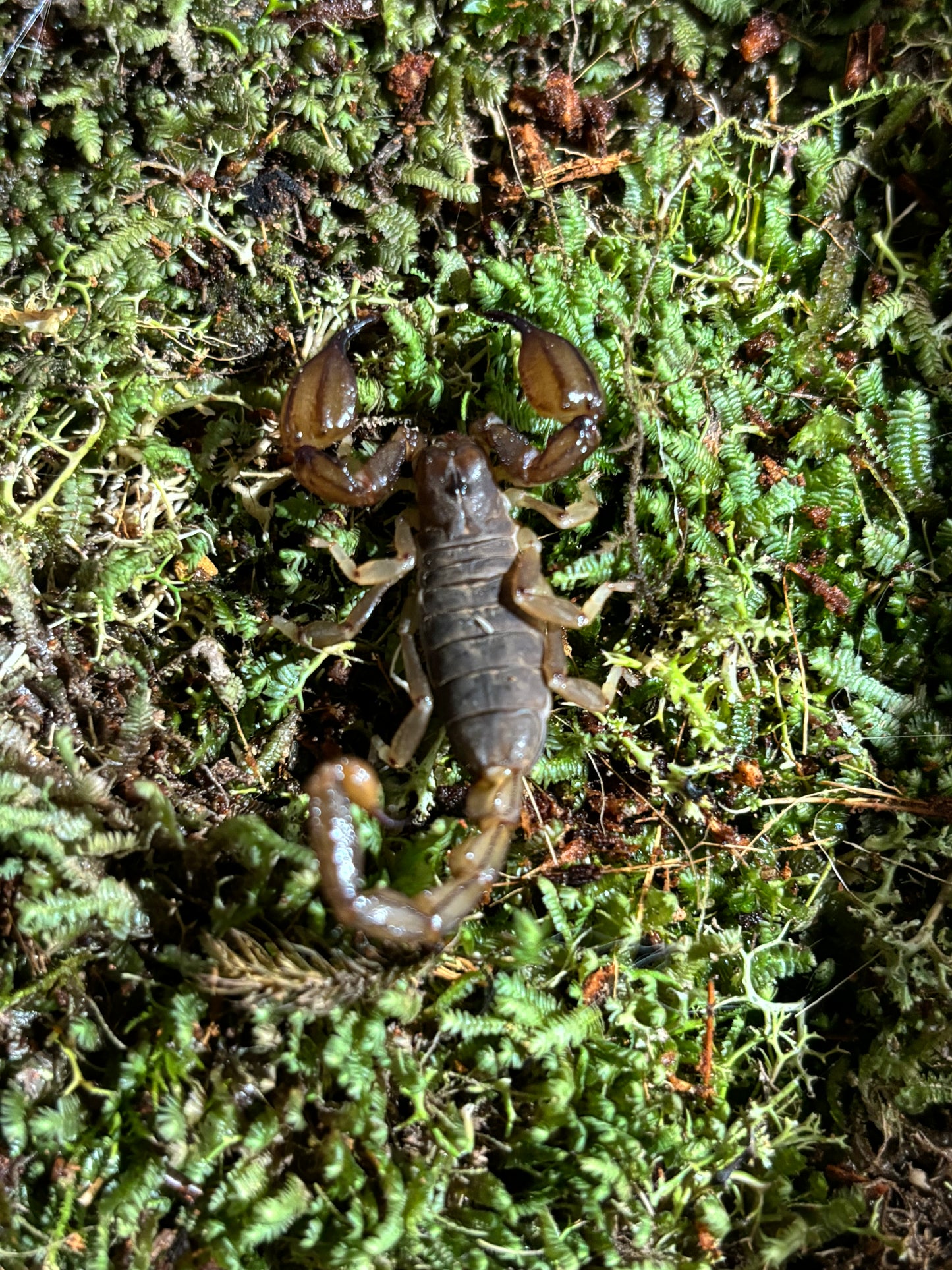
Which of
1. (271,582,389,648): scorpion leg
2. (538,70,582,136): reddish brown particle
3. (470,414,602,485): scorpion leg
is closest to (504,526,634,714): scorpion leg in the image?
(470,414,602,485): scorpion leg

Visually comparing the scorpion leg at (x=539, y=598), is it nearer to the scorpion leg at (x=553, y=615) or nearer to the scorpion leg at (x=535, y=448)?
the scorpion leg at (x=553, y=615)

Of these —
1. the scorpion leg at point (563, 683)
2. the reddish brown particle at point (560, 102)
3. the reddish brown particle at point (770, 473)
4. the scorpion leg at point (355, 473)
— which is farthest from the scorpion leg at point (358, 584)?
the reddish brown particle at point (560, 102)

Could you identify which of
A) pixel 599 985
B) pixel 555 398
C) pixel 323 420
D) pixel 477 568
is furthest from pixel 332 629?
pixel 599 985

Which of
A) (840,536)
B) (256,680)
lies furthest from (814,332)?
(256,680)

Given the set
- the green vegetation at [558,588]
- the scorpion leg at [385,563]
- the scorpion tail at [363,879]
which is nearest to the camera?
the scorpion tail at [363,879]

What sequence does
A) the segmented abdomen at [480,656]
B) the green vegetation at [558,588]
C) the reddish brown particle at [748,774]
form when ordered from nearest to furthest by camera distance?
the green vegetation at [558,588] → the segmented abdomen at [480,656] → the reddish brown particle at [748,774]

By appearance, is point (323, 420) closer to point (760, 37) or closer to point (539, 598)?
point (539, 598)
